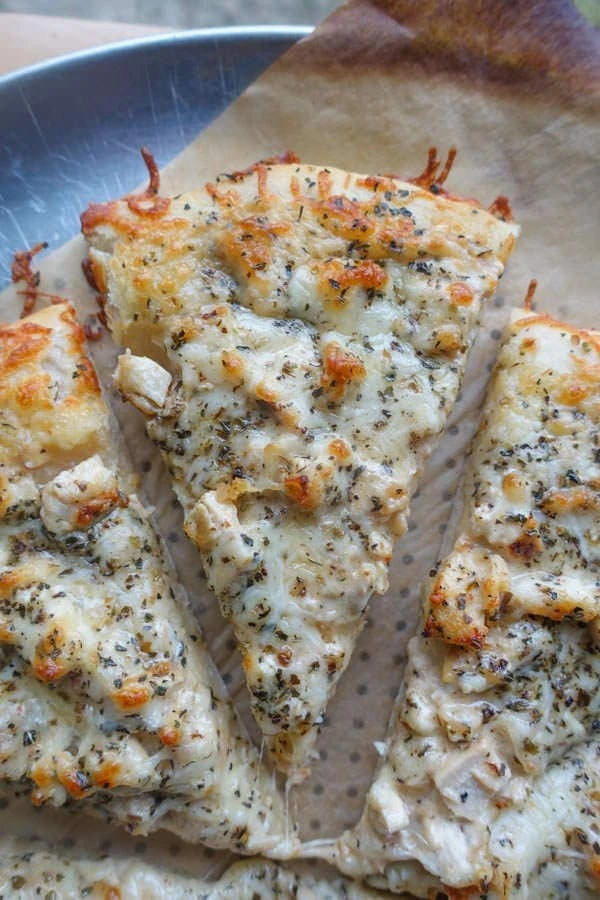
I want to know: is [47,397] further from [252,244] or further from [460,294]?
[460,294]

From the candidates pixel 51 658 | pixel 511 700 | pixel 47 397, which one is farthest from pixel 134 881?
pixel 47 397

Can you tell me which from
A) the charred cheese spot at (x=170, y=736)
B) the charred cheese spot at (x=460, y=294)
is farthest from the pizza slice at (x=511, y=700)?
the charred cheese spot at (x=170, y=736)

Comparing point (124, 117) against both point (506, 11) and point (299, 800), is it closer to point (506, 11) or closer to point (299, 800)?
point (506, 11)

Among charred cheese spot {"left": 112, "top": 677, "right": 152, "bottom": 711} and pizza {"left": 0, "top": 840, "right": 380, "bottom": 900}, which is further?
pizza {"left": 0, "top": 840, "right": 380, "bottom": 900}

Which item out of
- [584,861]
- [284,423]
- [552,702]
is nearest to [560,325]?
[284,423]

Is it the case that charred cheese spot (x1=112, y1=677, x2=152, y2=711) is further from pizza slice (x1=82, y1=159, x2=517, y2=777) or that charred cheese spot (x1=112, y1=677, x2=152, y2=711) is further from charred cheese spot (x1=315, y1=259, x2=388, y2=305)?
charred cheese spot (x1=315, y1=259, x2=388, y2=305)

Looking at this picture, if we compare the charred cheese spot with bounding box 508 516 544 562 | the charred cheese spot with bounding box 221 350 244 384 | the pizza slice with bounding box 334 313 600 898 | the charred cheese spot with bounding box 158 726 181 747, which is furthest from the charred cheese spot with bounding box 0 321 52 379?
the charred cheese spot with bounding box 508 516 544 562

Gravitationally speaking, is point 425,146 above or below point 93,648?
above
